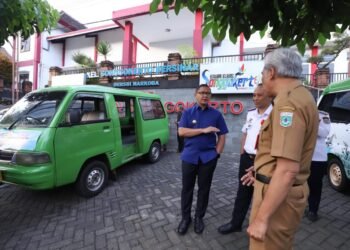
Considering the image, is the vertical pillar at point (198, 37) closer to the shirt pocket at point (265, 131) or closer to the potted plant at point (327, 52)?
the potted plant at point (327, 52)

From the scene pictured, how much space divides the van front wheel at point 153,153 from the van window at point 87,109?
7.72ft

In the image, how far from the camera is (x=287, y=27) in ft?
6.60

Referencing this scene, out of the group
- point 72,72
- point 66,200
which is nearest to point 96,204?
point 66,200

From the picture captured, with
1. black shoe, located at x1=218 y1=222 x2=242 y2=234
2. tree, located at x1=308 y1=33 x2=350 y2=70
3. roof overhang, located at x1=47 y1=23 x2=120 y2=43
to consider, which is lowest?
black shoe, located at x1=218 y1=222 x2=242 y2=234

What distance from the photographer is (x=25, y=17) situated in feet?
10.5

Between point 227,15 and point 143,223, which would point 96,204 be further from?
point 227,15

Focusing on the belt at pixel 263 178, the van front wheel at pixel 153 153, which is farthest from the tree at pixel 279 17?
the van front wheel at pixel 153 153

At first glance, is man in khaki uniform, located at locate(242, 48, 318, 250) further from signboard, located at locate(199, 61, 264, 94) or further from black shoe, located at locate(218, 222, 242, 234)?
signboard, located at locate(199, 61, 264, 94)

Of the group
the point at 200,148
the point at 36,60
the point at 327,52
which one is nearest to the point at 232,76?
the point at 327,52

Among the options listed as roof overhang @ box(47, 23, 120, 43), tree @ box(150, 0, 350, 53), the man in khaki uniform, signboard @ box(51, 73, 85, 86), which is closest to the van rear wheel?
tree @ box(150, 0, 350, 53)

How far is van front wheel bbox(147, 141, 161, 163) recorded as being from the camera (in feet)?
22.3

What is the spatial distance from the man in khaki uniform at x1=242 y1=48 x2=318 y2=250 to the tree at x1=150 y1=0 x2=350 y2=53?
1.61ft

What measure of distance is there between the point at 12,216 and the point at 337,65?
1498cm

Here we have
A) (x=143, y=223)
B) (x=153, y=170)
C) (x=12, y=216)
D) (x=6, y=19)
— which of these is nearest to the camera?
(x=6, y=19)
